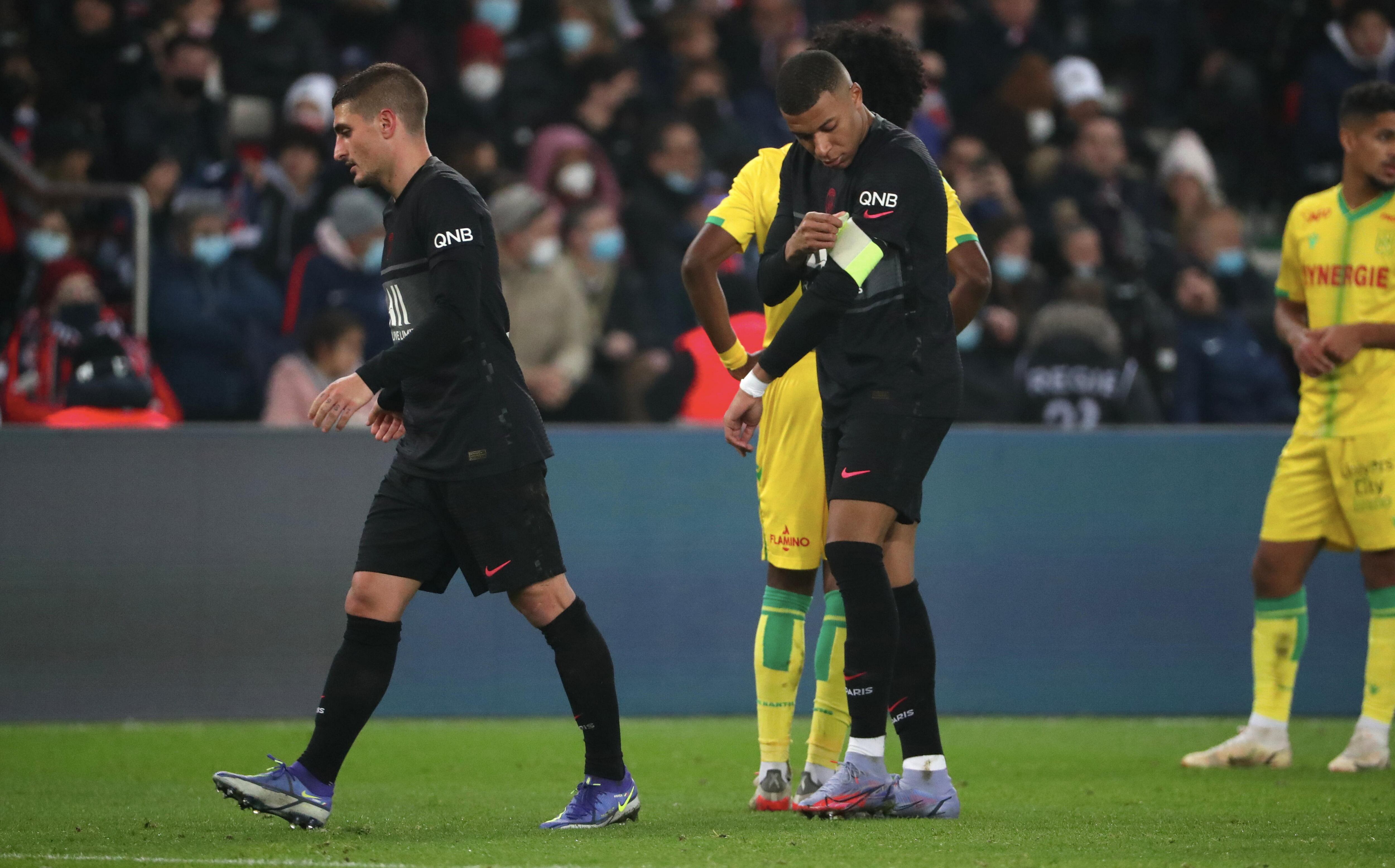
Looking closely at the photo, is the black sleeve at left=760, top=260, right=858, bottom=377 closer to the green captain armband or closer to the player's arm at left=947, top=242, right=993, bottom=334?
the green captain armband

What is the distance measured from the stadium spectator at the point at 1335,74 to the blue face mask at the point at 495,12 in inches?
241

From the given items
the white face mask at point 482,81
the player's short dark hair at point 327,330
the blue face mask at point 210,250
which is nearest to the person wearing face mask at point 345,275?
the blue face mask at point 210,250

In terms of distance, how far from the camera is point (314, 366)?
954cm

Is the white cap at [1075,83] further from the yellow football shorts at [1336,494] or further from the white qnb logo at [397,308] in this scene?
the white qnb logo at [397,308]

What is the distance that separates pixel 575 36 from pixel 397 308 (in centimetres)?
819

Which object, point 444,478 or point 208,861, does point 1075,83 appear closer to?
point 444,478

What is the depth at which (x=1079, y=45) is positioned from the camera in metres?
14.5

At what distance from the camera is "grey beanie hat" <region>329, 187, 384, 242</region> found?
10.4 meters

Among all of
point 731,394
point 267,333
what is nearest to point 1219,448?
point 731,394

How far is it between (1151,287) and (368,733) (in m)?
7.13

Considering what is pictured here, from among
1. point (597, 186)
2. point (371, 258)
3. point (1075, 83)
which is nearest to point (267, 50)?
point (371, 258)

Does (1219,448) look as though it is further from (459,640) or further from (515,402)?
(515,402)

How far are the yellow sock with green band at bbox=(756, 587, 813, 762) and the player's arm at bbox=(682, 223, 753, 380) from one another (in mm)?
755

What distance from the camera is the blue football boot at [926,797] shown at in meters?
5.12
